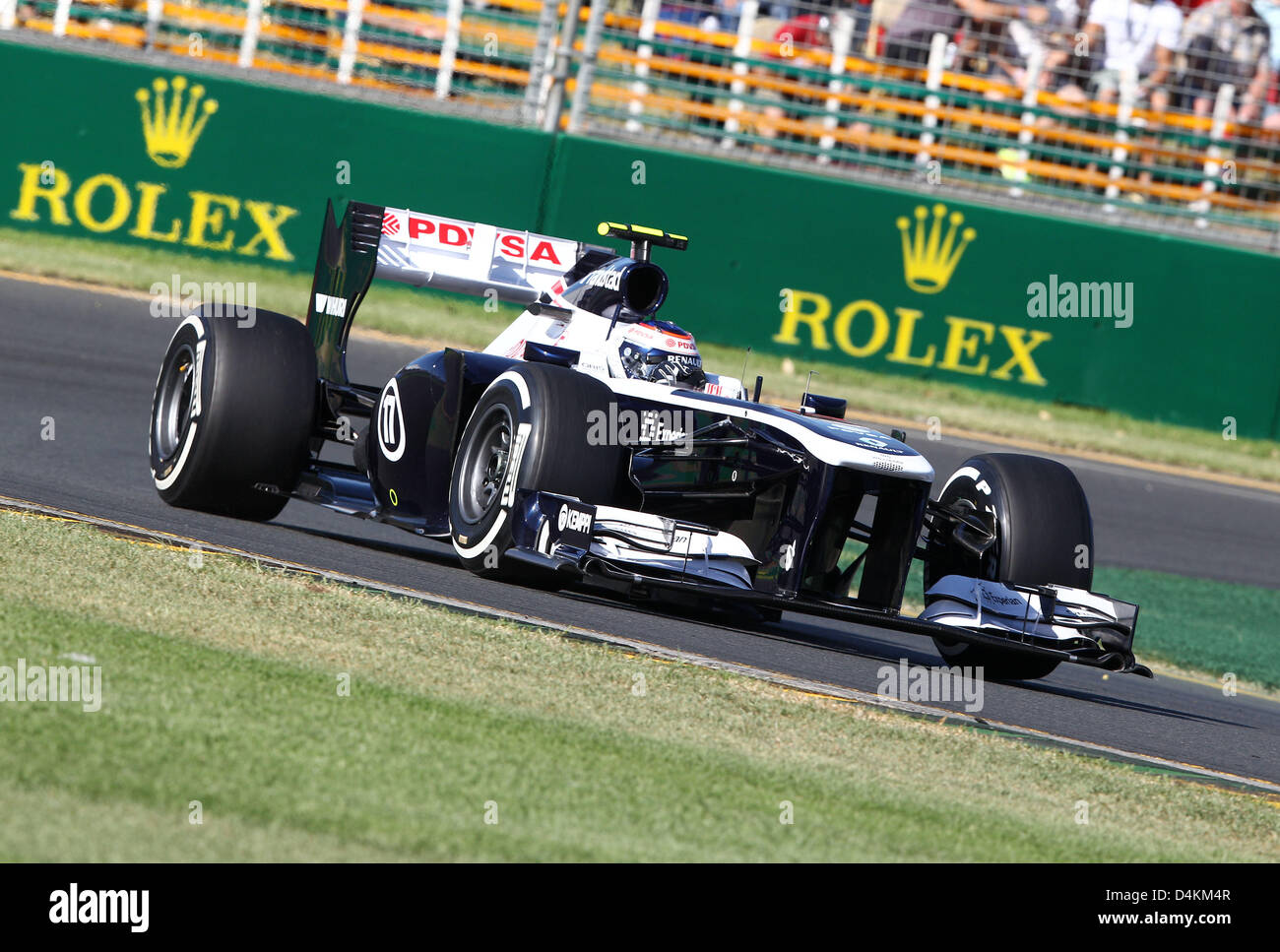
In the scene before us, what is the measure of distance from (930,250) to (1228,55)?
3582 millimetres

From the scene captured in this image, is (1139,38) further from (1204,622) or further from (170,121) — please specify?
(170,121)

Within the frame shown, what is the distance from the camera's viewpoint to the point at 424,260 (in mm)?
9086

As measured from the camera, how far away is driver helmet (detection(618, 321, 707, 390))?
8.04m

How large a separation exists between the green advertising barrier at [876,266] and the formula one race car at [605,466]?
691 centimetres

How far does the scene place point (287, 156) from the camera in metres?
15.7

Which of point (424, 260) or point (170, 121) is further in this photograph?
point (170, 121)

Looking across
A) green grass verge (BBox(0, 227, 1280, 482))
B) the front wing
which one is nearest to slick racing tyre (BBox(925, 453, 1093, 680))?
the front wing

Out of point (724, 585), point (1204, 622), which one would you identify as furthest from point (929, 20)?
point (724, 585)

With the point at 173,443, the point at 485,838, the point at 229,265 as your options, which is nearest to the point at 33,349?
the point at 229,265

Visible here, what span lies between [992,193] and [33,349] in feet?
28.9

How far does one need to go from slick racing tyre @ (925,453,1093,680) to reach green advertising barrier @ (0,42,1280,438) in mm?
7926

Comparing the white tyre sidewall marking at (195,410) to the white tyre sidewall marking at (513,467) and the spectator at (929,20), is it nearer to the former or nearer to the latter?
the white tyre sidewall marking at (513,467)

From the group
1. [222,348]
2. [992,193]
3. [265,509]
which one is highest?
[992,193]
